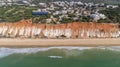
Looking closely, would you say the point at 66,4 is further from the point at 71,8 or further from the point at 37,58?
the point at 37,58

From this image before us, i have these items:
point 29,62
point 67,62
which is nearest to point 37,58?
point 29,62

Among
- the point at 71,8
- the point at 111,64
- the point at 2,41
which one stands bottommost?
the point at 111,64

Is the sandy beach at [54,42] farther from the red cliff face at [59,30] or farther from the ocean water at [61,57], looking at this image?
the red cliff face at [59,30]

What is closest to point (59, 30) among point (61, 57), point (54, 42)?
point (54, 42)

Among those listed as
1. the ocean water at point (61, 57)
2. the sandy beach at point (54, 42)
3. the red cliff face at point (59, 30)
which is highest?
the red cliff face at point (59, 30)

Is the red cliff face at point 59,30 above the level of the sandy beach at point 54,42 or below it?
above

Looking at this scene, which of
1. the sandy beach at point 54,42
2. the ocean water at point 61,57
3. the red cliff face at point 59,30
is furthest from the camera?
the red cliff face at point 59,30

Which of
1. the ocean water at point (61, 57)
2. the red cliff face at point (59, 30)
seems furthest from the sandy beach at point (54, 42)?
the red cliff face at point (59, 30)
